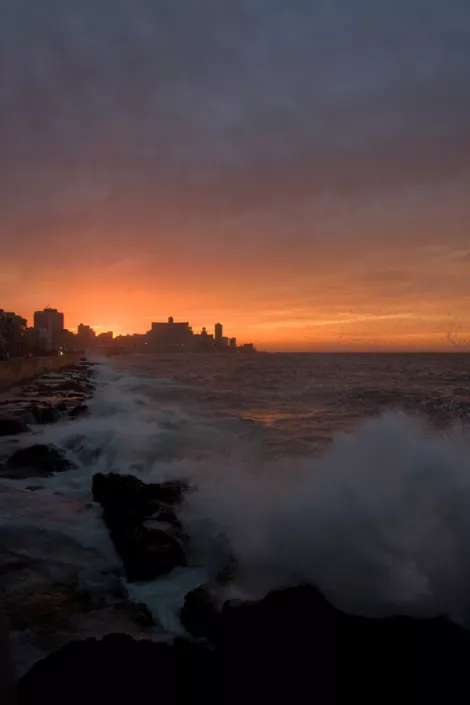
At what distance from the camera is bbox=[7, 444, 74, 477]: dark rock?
9.99 metres

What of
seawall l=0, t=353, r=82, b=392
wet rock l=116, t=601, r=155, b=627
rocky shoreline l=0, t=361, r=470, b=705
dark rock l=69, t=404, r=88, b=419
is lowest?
wet rock l=116, t=601, r=155, b=627

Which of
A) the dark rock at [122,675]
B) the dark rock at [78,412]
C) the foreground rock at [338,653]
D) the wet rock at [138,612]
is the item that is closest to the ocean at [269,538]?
the wet rock at [138,612]

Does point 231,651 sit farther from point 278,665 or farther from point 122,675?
point 122,675

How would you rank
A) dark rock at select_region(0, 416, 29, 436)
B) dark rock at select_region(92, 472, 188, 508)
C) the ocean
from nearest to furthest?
the ocean → dark rock at select_region(92, 472, 188, 508) → dark rock at select_region(0, 416, 29, 436)

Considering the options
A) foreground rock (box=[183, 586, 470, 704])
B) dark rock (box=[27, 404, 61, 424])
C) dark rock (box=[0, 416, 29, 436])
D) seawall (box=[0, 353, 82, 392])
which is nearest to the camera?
foreground rock (box=[183, 586, 470, 704])

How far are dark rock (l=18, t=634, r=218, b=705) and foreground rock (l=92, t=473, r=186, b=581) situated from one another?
1836 mm

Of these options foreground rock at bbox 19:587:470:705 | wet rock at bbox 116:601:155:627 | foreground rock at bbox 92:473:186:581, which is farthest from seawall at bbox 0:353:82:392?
foreground rock at bbox 19:587:470:705

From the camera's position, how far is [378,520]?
17.0 ft

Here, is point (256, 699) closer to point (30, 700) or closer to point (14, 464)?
point (30, 700)

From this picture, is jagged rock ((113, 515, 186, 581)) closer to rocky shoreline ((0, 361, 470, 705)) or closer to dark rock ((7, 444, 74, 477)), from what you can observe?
rocky shoreline ((0, 361, 470, 705))

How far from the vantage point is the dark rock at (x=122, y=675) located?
9.33 feet

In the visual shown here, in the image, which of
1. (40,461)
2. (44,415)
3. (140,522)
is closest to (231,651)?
(140,522)

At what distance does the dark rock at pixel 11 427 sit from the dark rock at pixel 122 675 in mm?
12651

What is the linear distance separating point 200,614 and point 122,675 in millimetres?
1187
